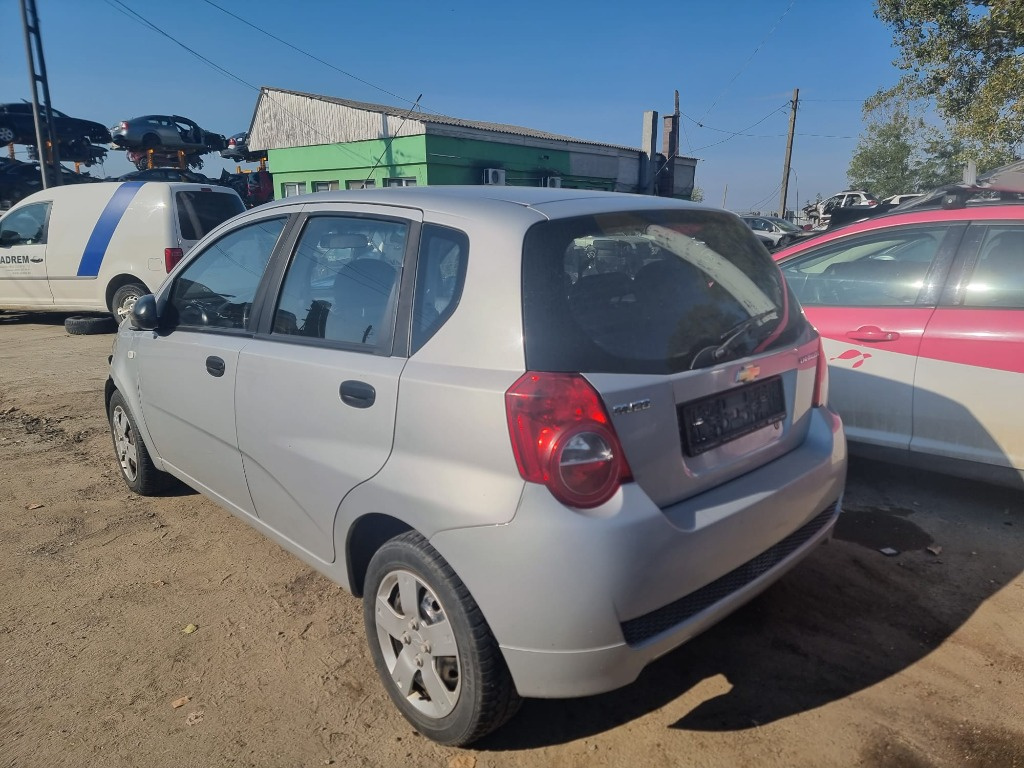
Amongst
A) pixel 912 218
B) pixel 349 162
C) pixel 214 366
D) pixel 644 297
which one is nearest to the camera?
pixel 644 297

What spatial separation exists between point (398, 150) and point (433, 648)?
82.6 ft

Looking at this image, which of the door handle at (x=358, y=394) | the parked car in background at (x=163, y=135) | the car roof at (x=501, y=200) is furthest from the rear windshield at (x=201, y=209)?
the parked car in background at (x=163, y=135)

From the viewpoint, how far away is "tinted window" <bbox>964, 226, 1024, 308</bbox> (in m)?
3.71

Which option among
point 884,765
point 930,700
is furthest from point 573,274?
point 930,700

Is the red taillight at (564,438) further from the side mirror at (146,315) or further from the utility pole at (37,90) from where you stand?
the utility pole at (37,90)

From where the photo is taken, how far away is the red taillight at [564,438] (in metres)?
1.96

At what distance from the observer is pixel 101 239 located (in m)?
9.95

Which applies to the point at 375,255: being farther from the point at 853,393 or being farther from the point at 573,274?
the point at 853,393

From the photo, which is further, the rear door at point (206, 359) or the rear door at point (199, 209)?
→ the rear door at point (199, 209)

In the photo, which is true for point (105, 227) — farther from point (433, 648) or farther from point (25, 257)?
point (433, 648)

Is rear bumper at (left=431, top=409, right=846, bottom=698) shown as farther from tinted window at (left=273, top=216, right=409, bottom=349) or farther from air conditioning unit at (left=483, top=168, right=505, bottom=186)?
air conditioning unit at (left=483, top=168, right=505, bottom=186)

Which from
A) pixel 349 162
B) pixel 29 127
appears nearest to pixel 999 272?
pixel 29 127

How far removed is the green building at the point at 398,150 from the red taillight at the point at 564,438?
2249 centimetres

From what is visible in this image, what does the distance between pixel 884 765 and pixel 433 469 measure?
5.42 ft
